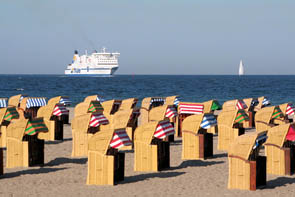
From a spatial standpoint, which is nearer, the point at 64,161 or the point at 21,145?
the point at 21,145

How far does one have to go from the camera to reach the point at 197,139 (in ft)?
38.1

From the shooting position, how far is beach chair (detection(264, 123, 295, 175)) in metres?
9.92

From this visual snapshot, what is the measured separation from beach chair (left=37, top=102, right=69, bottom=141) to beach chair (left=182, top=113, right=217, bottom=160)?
14.5ft

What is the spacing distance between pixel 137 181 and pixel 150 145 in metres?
0.98

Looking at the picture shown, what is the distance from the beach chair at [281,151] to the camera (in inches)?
391

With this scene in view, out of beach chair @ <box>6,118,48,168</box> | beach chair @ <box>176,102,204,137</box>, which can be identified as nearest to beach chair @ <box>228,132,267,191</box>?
beach chair @ <box>6,118,48,168</box>

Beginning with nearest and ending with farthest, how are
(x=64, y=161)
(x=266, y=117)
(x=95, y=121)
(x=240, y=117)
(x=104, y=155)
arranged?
(x=104, y=155) < (x=64, y=161) < (x=95, y=121) < (x=240, y=117) < (x=266, y=117)

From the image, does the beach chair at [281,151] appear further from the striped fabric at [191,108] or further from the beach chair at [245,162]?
the striped fabric at [191,108]

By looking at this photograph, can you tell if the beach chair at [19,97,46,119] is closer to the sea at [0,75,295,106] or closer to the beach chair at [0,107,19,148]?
the beach chair at [0,107,19,148]

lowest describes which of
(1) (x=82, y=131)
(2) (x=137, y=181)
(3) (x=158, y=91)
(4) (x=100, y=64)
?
(2) (x=137, y=181)

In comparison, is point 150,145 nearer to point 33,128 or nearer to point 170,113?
point 33,128

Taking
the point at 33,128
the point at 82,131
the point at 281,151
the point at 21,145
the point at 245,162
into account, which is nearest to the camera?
the point at 245,162

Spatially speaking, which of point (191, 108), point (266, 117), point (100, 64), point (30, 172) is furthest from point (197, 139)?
point (100, 64)

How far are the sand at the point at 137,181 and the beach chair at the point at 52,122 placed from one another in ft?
10.2
